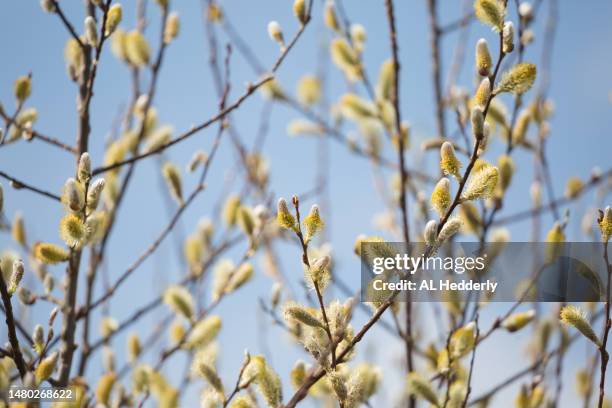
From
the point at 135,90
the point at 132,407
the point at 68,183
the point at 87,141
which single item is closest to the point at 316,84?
the point at 135,90

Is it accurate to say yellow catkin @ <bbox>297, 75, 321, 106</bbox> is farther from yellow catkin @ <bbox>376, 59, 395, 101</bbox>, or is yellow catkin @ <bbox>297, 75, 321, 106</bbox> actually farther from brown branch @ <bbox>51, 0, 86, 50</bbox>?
brown branch @ <bbox>51, 0, 86, 50</bbox>

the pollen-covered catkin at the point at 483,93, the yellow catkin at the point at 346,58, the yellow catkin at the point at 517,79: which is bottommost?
the pollen-covered catkin at the point at 483,93

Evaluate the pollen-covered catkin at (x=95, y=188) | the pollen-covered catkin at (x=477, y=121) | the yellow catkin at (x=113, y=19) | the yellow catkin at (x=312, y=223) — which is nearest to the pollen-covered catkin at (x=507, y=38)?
the pollen-covered catkin at (x=477, y=121)

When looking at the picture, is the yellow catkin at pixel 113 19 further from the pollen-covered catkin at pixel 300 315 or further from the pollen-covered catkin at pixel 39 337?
the pollen-covered catkin at pixel 300 315

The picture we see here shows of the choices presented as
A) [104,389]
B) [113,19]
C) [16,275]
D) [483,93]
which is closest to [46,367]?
[16,275]

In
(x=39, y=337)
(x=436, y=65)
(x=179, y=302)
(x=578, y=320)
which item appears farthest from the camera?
(x=436, y=65)

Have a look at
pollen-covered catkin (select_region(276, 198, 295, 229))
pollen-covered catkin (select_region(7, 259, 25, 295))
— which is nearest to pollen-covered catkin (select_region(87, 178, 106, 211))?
pollen-covered catkin (select_region(7, 259, 25, 295))

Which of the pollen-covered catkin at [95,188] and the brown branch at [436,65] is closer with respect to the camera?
the pollen-covered catkin at [95,188]

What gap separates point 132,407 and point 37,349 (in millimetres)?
644

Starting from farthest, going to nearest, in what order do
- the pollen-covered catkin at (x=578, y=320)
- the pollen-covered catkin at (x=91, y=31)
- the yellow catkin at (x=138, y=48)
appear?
the yellow catkin at (x=138, y=48), the pollen-covered catkin at (x=91, y=31), the pollen-covered catkin at (x=578, y=320)

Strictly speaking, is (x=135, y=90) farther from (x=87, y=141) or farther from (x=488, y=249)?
(x=488, y=249)

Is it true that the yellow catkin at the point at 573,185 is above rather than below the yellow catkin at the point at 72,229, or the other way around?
above

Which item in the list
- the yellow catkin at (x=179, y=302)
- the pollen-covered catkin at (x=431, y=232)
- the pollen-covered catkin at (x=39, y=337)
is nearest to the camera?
the pollen-covered catkin at (x=431, y=232)

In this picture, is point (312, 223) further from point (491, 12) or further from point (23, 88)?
point (23, 88)
